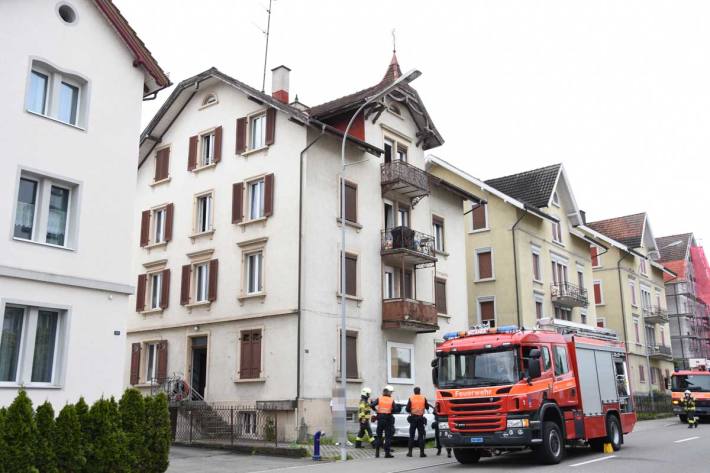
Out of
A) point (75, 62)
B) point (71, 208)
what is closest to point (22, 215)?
point (71, 208)

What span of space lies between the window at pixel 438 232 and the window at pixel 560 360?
1555 centimetres

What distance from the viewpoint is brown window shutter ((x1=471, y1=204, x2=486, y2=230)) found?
39.2m

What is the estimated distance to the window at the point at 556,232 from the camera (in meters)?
42.8

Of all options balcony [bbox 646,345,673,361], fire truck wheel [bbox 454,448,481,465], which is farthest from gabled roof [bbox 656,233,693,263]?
fire truck wheel [bbox 454,448,481,465]

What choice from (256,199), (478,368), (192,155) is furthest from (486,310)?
(478,368)

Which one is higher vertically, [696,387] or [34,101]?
[34,101]

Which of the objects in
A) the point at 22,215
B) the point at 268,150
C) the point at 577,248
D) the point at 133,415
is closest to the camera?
the point at 133,415

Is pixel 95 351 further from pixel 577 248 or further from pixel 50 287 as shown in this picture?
pixel 577 248

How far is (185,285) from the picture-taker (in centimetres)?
2889

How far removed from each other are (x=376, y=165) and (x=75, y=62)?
49.7 feet

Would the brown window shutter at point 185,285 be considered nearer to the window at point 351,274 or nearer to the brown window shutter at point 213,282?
the brown window shutter at point 213,282

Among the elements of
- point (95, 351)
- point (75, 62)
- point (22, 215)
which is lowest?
point (95, 351)

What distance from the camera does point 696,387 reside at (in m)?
32.9

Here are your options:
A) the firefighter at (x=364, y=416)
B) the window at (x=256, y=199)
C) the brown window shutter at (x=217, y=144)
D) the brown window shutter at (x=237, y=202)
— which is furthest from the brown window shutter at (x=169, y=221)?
the firefighter at (x=364, y=416)
